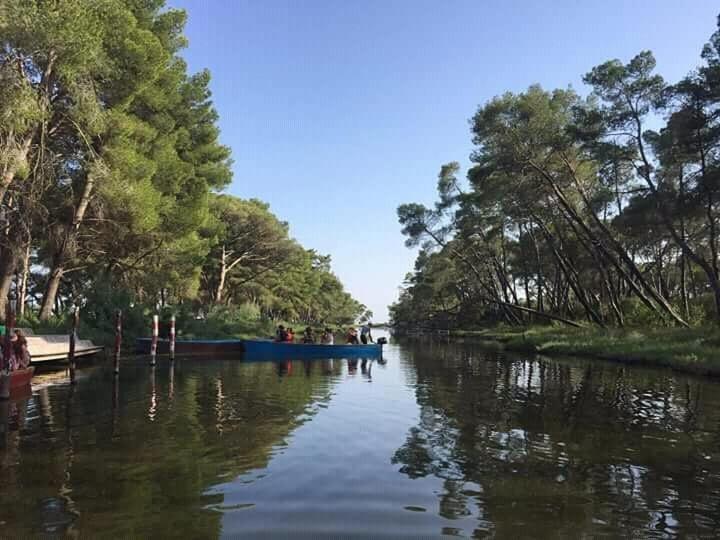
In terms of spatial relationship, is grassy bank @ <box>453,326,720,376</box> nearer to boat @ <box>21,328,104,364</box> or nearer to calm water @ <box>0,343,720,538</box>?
calm water @ <box>0,343,720,538</box>

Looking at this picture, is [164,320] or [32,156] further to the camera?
[164,320]

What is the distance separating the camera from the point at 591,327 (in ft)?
123

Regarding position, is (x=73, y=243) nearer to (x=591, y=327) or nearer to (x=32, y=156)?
(x=32, y=156)

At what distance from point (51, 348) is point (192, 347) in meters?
10.6

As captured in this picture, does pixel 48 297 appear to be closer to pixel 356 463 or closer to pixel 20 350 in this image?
pixel 20 350

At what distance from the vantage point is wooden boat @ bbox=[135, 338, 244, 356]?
101 feet

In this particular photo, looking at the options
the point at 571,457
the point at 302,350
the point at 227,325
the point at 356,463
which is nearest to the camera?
the point at 356,463

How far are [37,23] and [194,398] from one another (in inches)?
475

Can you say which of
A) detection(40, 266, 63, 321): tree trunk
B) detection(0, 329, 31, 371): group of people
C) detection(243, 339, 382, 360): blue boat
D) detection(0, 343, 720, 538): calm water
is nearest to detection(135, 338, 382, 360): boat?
detection(243, 339, 382, 360): blue boat

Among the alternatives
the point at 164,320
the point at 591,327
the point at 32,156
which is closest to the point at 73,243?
the point at 32,156

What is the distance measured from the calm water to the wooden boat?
47.2 feet

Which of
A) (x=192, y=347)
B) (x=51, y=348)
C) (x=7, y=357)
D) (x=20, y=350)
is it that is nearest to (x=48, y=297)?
(x=51, y=348)

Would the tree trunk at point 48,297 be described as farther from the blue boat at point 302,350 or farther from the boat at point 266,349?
the blue boat at point 302,350

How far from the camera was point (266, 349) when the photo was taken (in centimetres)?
3095
